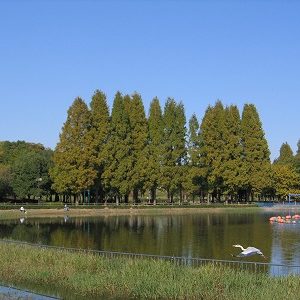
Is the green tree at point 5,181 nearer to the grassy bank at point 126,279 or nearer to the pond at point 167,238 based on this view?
the pond at point 167,238

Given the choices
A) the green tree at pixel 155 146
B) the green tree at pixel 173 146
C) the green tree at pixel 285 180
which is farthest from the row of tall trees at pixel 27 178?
the green tree at pixel 285 180

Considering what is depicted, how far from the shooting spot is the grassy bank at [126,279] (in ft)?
54.0

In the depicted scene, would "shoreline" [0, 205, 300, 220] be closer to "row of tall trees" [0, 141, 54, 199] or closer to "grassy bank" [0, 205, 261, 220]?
"grassy bank" [0, 205, 261, 220]

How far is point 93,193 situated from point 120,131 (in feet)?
50.6

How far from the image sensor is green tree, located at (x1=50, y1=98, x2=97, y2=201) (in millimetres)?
80750

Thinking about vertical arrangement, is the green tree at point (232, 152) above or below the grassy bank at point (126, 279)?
above

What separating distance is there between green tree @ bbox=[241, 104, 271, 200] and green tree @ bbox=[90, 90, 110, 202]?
2492 centimetres

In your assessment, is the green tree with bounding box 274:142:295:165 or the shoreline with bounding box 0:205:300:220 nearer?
the shoreline with bounding box 0:205:300:220

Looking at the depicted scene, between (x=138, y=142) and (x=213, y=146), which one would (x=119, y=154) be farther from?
(x=213, y=146)

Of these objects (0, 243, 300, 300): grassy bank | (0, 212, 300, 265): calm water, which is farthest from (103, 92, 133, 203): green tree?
(0, 243, 300, 300): grassy bank

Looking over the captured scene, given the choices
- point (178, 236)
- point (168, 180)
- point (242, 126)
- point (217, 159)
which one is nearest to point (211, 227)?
point (178, 236)

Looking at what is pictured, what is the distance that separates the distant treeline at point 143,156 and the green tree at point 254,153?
174mm

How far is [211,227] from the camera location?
54094 mm

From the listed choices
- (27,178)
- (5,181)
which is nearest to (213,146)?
(27,178)
